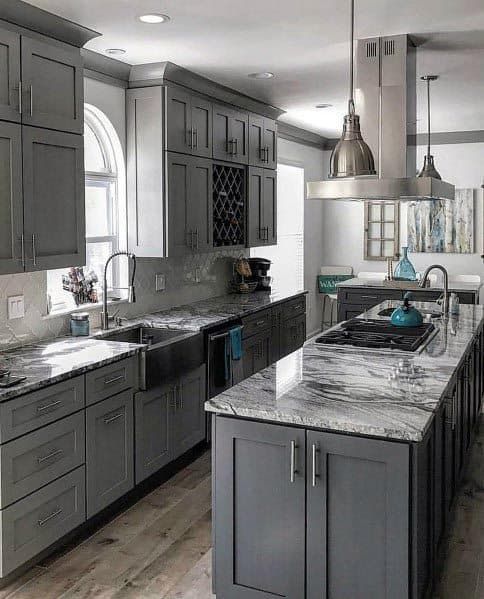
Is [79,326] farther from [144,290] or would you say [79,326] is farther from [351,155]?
[351,155]

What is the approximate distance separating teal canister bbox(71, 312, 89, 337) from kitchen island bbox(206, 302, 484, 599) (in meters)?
1.54

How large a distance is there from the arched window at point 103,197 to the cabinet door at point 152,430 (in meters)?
0.86

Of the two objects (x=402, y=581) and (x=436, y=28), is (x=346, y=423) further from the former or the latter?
(x=436, y=28)

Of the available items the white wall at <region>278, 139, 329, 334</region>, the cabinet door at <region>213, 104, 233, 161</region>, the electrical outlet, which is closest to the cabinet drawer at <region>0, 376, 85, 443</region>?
the electrical outlet

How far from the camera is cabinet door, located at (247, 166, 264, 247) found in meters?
6.11

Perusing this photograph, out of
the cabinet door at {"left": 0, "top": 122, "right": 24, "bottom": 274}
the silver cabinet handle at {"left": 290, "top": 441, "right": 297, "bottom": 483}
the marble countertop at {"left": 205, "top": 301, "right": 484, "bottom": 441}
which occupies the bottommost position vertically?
the silver cabinet handle at {"left": 290, "top": 441, "right": 297, "bottom": 483}

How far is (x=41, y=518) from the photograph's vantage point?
3.09 m

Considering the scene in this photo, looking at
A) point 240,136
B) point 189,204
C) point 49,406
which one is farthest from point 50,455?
point 240,136

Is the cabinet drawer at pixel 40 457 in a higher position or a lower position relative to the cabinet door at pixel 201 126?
lower

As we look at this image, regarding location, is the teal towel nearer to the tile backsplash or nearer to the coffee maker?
the tile backsplash

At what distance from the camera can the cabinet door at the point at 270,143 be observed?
6309mm

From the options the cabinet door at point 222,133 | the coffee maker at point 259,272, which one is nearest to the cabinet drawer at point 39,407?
the cabinet door at point 222,133

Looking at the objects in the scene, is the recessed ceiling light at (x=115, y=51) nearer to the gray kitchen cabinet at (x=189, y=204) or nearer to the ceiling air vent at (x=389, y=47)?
the gray kitchen cabinet at (x=189, y=204)

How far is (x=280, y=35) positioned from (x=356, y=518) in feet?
8.96
